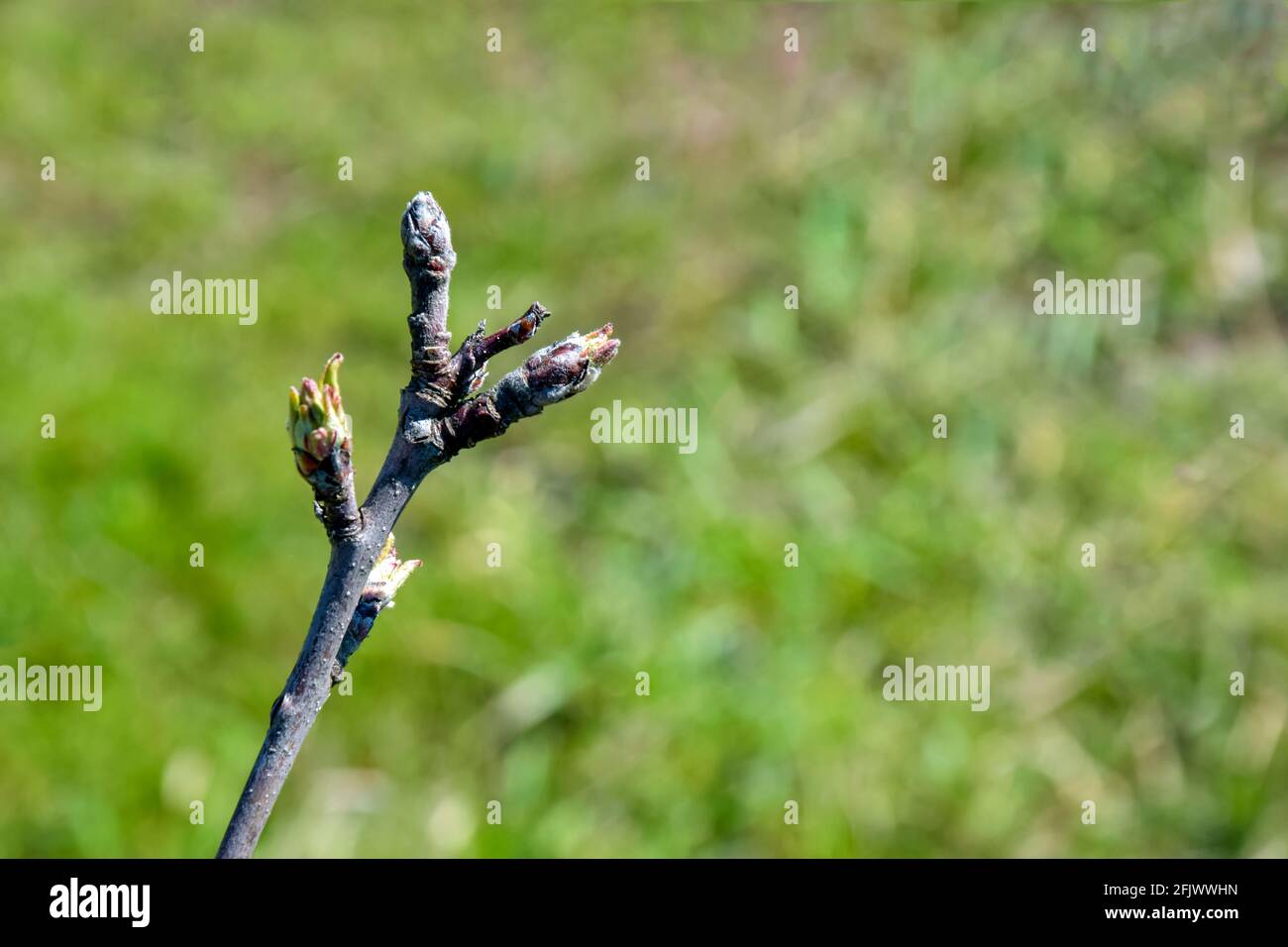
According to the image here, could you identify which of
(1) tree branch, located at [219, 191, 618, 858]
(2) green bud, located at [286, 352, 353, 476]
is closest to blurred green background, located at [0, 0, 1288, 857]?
(1) tree branch, located at [219, 191, 618, 858]

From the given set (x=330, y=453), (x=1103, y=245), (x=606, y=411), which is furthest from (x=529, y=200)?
(x=330, y=453)

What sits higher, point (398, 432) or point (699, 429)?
point (699, 429)

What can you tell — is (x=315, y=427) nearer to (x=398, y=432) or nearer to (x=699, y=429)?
(x=398, y=432)

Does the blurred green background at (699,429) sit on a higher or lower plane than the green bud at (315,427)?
higher

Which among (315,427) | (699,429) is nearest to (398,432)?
(315,427)

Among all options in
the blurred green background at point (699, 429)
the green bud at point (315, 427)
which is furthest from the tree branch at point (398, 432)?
the blurred green background at point (699, 429)

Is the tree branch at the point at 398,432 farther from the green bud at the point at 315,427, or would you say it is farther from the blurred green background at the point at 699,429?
the blurred green background at the point at 699,429
